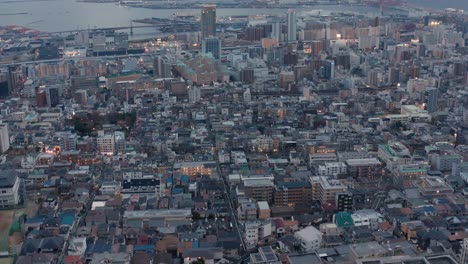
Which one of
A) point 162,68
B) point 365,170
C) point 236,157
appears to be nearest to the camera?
point 365,170

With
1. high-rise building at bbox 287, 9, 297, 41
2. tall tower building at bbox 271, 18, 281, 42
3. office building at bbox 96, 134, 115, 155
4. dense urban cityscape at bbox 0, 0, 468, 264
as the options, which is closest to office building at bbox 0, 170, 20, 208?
dense urban cityscape at bbox 0, 0, 468, 264

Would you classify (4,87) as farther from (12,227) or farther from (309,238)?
(309,238)

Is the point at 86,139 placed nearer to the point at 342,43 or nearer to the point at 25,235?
the point at 25,235

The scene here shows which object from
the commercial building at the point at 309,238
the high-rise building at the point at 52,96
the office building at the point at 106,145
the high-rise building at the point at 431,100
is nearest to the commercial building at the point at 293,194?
the commercial building at the point at 309,238

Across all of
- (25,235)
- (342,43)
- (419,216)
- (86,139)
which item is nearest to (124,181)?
(25,235)

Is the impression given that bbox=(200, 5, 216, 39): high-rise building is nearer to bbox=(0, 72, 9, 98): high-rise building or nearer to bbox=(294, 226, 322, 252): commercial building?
bbox=(0, 72, 9, 98): high-rise building

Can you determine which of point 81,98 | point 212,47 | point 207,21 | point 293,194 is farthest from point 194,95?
point 207,21

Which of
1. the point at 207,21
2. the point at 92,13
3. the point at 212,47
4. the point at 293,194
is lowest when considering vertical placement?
the point at 293,194
